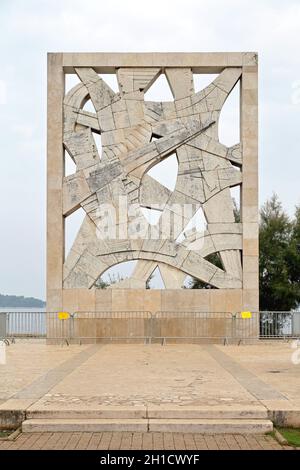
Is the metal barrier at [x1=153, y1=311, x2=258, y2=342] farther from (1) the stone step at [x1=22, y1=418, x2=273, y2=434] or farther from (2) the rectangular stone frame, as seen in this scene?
(1) the stone step at [x1=22, y1=418, x2=273, y2=434]

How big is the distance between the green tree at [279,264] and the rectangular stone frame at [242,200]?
29.1ft

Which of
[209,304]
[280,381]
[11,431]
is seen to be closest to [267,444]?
[11,431]

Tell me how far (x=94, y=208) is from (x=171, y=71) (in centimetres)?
446

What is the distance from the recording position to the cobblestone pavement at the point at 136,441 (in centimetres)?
659

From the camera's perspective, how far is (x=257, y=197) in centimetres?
1925

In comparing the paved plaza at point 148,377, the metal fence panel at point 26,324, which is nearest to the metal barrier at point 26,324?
the metal fence panel at point 26,324

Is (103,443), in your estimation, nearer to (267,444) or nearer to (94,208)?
(267,444)

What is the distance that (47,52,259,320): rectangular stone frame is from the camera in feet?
61.8

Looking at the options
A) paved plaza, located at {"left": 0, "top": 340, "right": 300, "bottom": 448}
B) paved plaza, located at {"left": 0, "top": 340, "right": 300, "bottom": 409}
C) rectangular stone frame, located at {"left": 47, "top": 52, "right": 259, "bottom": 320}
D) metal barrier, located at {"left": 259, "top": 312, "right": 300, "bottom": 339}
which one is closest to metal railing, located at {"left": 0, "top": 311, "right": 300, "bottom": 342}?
rectangular stone frame, located at {"left": 47, "top": 52, "right": 259, "bottom": 320}

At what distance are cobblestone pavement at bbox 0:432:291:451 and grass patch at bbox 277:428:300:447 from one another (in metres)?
0.14

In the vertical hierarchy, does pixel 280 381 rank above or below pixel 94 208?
below

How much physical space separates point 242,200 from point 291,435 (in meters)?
12.5

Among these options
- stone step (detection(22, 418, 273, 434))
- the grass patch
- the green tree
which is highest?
the green tree
